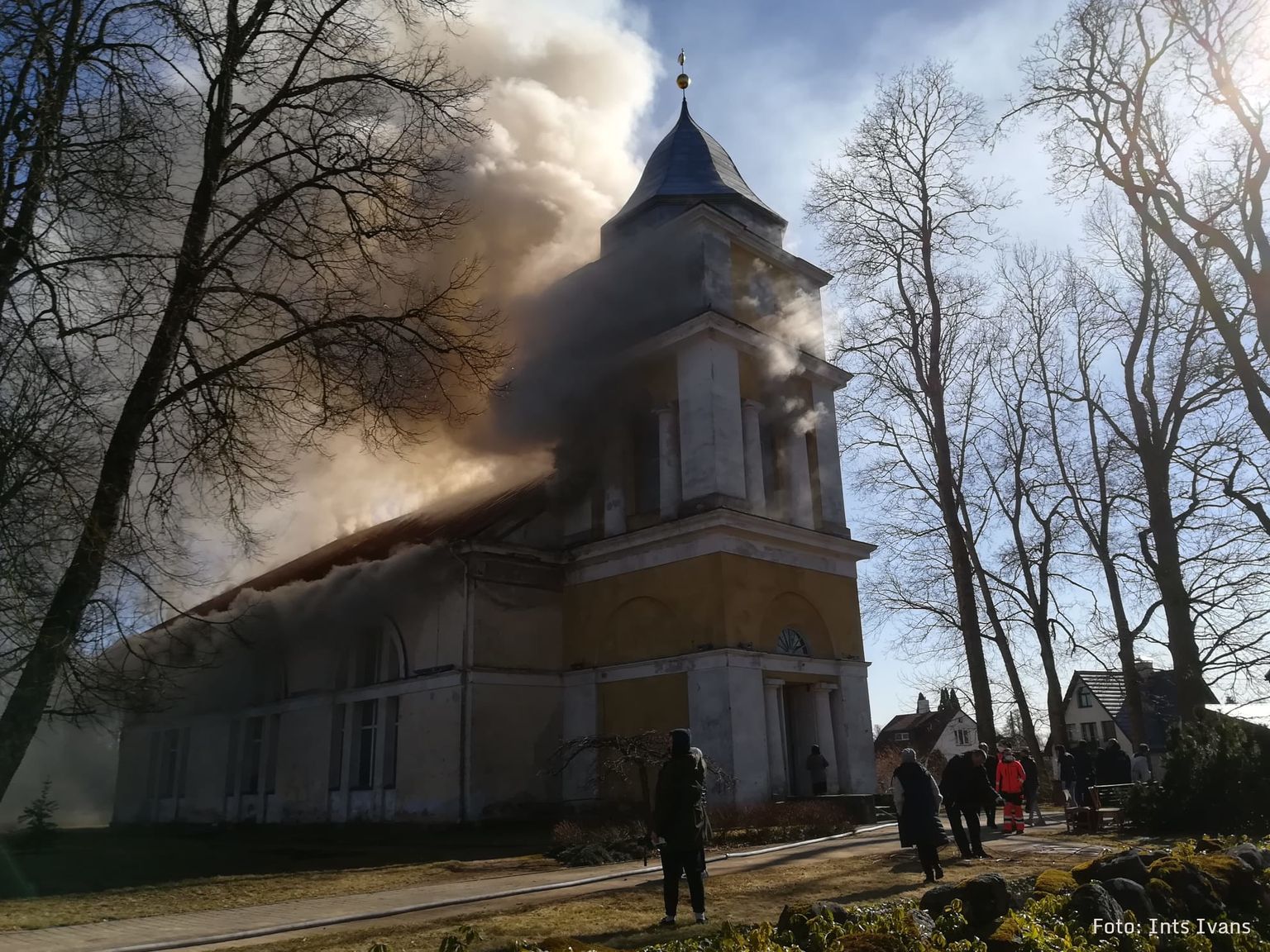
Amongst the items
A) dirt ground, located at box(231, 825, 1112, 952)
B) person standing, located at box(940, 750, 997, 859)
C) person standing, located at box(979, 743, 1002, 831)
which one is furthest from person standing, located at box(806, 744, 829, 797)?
person standing, located at box(940, 750, 997, 859)

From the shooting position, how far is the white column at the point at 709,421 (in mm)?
22141

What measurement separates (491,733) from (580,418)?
8343mm

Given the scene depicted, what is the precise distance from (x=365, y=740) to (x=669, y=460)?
10762 mm

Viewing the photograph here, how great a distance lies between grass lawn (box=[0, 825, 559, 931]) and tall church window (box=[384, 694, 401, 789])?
1.18 m

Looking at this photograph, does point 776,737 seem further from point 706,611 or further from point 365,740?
point 365,740

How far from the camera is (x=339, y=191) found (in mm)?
11602

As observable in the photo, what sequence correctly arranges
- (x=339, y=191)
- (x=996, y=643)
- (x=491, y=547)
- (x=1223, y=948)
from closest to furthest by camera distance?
(x=1223, y=948), (x=339, y=191), (x=491, y=547), (x=996, y=643)

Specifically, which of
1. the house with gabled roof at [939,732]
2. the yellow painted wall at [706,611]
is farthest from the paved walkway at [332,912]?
the house with gabled roof at [939,732]

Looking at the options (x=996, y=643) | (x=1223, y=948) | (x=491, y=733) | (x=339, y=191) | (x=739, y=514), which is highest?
(x=339, y=191)

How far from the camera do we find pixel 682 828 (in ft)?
28.6

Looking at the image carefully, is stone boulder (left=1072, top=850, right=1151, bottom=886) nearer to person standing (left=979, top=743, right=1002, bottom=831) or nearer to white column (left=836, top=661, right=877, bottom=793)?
person standing (left=979, top=743, right=1002, bottom=831)

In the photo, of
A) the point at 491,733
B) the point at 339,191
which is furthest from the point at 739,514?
the point at 339,191

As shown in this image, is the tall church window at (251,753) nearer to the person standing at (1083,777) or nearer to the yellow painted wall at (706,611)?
the yellow painted wall at (706,611)

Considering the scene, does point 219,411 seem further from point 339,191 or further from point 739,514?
point 739,514
